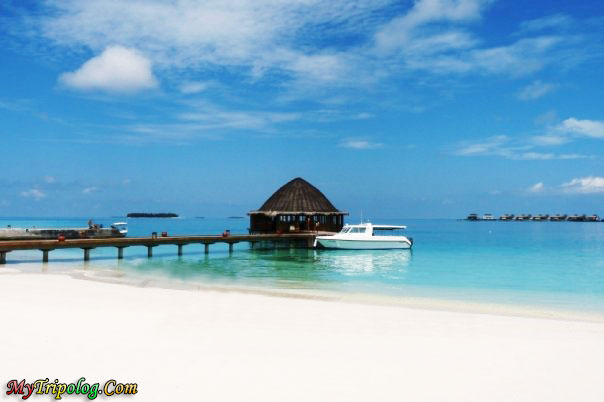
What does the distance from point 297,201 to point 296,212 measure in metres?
1.42

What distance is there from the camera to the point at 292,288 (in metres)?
19.7

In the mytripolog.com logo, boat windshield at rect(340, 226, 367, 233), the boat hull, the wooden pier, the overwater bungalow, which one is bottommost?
the boat hull

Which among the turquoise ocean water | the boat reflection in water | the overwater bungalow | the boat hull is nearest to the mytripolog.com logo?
the turquoise ocean water

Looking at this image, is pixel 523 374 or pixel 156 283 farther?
pixel 156 283

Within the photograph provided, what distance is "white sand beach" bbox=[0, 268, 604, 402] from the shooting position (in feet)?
23.0

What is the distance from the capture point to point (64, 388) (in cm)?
677

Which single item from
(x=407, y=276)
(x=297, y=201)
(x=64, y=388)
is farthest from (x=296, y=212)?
(x=64, y=388)

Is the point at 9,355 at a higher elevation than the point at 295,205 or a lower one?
lower

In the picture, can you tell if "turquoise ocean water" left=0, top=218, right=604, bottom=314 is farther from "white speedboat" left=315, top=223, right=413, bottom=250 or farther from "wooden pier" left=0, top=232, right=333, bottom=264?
"white speedboat" left=315, top=223, right=413, bottom=250

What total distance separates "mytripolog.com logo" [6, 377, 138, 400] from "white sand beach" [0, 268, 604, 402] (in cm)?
13

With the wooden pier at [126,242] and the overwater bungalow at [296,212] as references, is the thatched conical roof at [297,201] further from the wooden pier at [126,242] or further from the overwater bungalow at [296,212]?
the wooden pier at [126,242]

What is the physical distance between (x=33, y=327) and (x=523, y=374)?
920 cm

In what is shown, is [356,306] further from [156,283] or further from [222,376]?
[156,283]

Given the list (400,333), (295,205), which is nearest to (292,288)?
(400,333)
